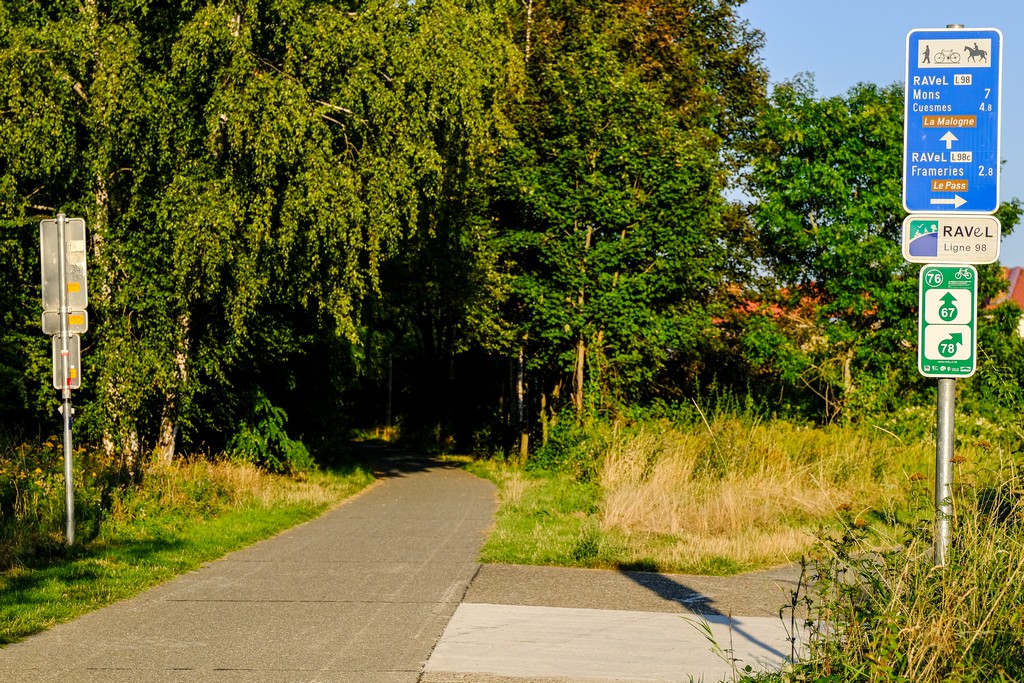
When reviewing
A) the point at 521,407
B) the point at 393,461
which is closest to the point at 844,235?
the point at 521,407

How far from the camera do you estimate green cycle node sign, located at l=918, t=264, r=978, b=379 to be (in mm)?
6027

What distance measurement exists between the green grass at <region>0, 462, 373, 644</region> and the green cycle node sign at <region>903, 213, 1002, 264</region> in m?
6.60

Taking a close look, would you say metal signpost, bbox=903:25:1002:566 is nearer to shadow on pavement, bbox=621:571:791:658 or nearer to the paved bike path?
shadow on pavement, bbox=621:571:791:658

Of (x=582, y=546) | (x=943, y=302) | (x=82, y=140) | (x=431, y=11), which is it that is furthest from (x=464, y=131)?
(x=943, y=302)

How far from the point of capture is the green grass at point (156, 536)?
9531 millimetres

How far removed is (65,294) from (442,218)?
1561cm

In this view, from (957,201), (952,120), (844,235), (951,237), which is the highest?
(844,235)

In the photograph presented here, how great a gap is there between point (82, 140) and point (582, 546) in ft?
36.8

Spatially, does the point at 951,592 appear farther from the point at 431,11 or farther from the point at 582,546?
the point at 431,11

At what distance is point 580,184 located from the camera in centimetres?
2869

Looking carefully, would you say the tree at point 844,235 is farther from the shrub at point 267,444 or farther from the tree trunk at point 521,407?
the shrub at point 267,444

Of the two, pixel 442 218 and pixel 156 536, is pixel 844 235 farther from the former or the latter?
pixel 156 536

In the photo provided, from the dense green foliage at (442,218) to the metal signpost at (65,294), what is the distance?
4.56 meters

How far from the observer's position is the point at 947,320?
20.1 ft
